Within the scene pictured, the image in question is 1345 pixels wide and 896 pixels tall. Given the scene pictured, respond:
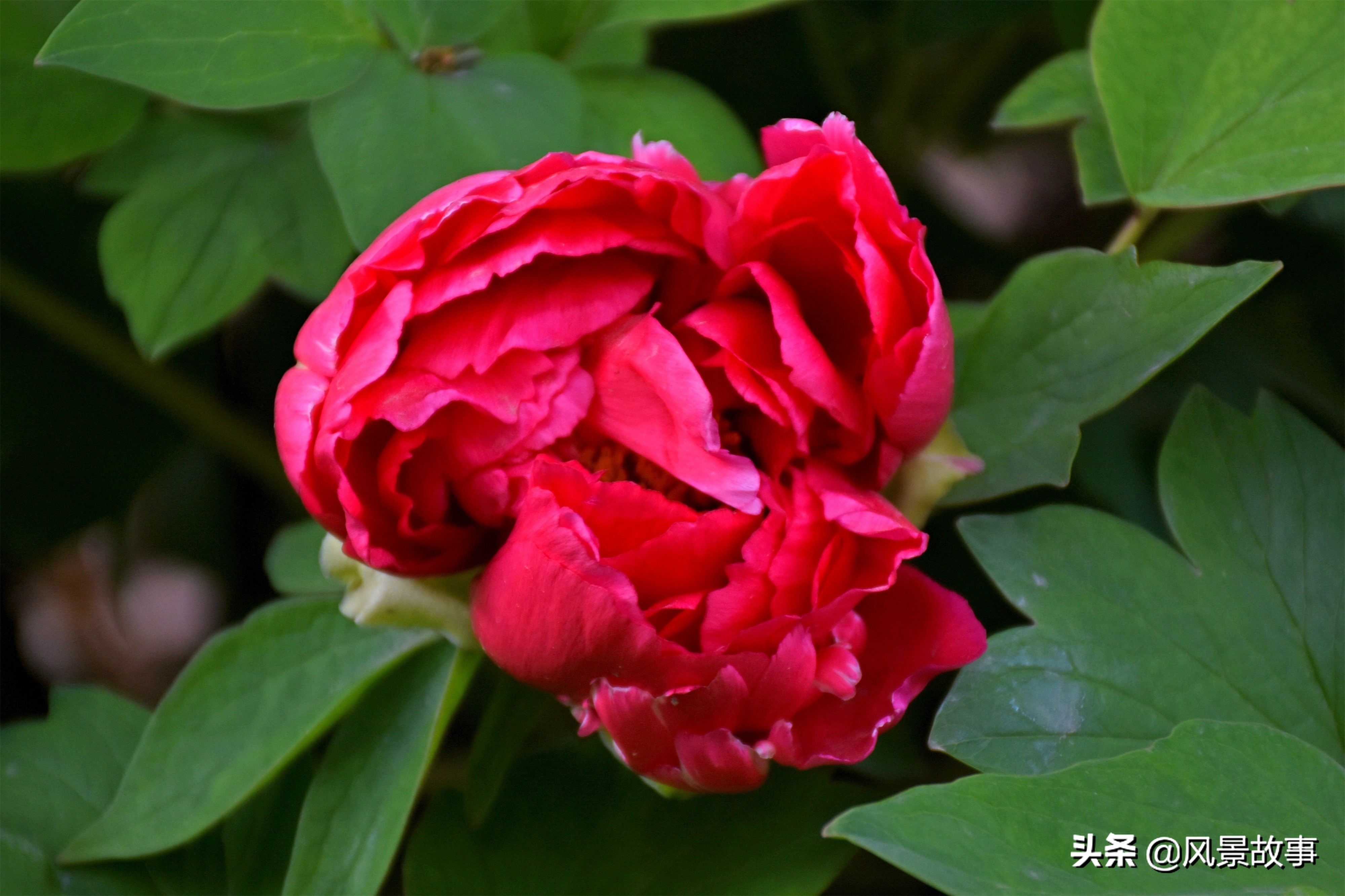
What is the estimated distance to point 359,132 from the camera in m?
0.48

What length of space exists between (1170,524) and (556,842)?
0.30m

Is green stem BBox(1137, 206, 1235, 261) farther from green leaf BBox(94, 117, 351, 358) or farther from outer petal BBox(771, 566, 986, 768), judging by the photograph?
green leaf BBox(94, 117, 351, 358)

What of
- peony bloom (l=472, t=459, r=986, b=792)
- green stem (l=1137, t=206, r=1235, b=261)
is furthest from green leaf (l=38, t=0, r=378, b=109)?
green stem (l=1137, t=206, r=1235, b=261)

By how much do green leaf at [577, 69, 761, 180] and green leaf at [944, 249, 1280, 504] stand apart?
15 cm

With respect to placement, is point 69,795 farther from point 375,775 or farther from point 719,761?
point 719,761

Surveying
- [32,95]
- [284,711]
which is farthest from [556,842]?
[32,95]

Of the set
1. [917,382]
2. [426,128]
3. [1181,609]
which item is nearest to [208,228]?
[426,128]

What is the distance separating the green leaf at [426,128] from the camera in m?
0.47

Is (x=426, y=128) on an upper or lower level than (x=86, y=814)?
upper

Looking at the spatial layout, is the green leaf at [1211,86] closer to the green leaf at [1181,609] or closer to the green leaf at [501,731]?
the green leaf at [1181,609]

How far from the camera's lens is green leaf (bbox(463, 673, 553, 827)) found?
1.61 feet

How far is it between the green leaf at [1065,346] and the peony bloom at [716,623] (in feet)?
0.29

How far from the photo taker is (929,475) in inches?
17.0

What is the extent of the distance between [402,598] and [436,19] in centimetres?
26
